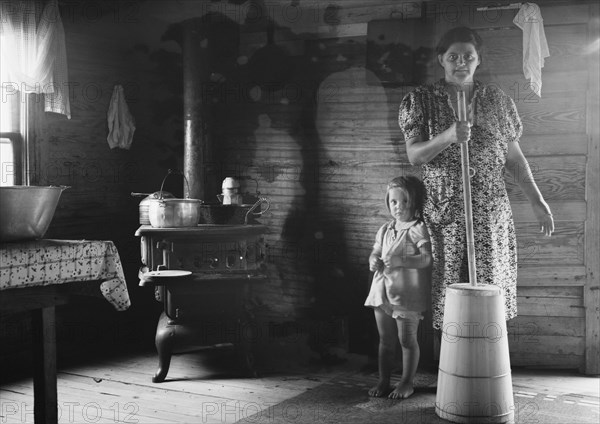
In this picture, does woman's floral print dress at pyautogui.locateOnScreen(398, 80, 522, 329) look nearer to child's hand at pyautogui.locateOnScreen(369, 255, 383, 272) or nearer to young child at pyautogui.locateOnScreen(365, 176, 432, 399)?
young child at pyautogui.locateOnScreen(365, 176, 432, 399)

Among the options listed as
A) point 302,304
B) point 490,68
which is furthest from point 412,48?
point 302,304

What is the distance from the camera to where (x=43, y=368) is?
3154mm

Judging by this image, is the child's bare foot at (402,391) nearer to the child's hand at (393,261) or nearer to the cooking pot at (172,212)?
the child's hand at (393,261)

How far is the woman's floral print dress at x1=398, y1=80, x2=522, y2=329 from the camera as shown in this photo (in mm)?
4117

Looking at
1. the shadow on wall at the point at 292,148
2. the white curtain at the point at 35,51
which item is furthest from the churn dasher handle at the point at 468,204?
the white curtain at the point at 35,51

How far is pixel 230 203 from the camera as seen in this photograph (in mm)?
5027

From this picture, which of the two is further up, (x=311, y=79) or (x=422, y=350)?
(x=311, y=79)

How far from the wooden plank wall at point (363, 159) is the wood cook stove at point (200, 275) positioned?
2.80 feet

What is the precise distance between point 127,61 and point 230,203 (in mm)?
1885

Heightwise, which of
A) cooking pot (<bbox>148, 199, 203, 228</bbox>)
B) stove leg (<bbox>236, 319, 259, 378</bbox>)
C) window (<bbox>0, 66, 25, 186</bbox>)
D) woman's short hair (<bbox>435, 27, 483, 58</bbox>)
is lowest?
stove leg (<bbox>236, 319, 259, 378</bbox>)

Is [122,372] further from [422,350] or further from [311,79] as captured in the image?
[311,79]

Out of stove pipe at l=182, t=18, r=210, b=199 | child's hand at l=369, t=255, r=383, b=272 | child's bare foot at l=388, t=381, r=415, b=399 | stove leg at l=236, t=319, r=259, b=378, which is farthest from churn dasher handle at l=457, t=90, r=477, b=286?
stove pipe at l=182, t=18, r=210, b=199

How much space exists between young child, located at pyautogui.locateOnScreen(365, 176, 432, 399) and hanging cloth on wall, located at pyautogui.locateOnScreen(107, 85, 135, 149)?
8.45ft

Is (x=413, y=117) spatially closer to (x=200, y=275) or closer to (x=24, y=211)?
(x=200, y=275)
